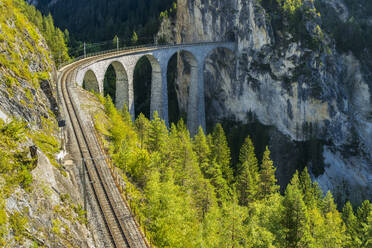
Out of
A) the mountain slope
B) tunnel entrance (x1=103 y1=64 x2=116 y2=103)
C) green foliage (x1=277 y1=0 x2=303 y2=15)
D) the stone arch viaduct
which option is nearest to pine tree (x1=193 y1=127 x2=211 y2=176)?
the stone arch viaduct

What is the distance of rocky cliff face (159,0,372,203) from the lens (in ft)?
270

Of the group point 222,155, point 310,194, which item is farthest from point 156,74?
point 310,194

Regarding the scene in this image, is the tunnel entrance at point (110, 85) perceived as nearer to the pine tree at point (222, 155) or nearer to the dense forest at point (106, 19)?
the dense forest at point (106, 19)

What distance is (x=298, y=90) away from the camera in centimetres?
8344

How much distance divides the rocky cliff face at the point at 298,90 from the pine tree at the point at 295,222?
53.5 m

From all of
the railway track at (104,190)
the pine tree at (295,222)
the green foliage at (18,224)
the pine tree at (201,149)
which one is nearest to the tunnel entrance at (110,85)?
the pine tree at (201,149)

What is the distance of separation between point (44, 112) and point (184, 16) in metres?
78.1

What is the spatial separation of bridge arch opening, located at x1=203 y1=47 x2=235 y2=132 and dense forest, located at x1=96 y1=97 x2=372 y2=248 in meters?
40.7

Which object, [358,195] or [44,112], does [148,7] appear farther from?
[44,112]

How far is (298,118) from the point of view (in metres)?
85.0

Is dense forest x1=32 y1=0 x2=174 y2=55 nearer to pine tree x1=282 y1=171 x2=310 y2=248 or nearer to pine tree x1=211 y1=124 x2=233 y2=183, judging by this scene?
pine tree x1=211 y1=124 x2=233 y2=183

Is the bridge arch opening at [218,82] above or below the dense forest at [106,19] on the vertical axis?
below

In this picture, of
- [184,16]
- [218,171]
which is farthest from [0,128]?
[184,16]

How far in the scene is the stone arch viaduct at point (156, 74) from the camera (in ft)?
193
